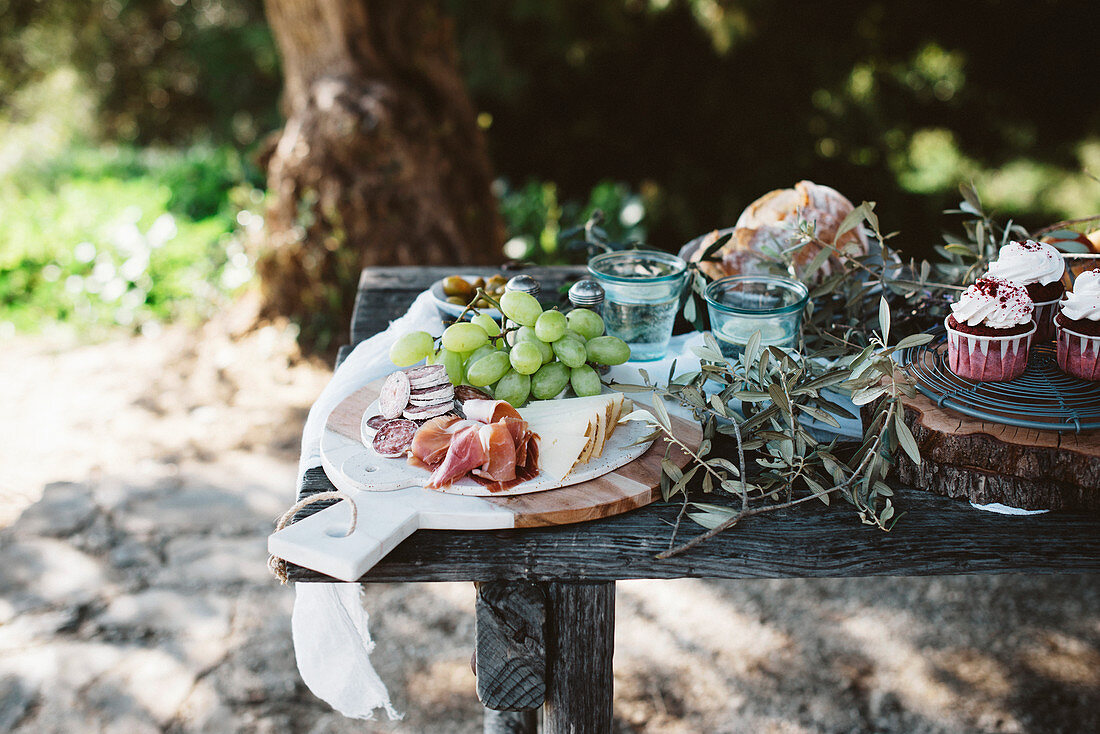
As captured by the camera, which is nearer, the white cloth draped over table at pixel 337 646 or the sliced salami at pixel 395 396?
the white cloth draped over table at pixel 337 646

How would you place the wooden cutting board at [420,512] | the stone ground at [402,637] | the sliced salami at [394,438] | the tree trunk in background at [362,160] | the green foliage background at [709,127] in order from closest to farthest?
the wooden cutting board at [420,512] < the sliced salami at [394,438] < the stone ground at [402,637] < the tree trunk in background at [362,160] < the green foliage background at [709,127]

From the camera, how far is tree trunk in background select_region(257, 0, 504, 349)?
3.76 metres

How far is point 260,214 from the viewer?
439cm

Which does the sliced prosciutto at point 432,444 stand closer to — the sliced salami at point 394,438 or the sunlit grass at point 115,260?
the sliced salami at point 394,438

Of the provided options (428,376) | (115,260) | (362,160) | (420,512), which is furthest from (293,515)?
(115,260)

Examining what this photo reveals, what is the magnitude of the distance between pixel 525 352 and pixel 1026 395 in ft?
2.43

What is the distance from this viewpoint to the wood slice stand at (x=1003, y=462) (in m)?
1.09

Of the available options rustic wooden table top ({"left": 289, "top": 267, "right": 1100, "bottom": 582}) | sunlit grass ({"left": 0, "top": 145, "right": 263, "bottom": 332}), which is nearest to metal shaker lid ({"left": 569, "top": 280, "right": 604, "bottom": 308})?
rustic wooden table top ({"left": 289, "top": 267, "right": 1100, "bottom": 582})

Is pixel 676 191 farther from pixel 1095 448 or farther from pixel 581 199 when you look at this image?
pixel 1095 448

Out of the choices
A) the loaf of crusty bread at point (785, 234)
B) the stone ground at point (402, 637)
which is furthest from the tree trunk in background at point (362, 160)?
the loaf of crusty bread at point (785, 234)

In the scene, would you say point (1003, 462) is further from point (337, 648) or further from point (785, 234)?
point (337, 648)

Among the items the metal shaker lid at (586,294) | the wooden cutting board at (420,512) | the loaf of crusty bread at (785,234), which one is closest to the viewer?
the wooden cutting board at (420,512)

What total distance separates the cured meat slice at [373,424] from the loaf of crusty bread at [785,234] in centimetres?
71

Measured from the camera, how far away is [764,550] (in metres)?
1.09
